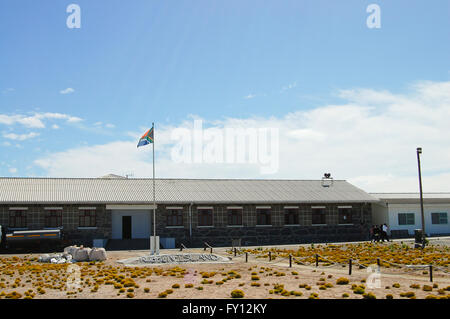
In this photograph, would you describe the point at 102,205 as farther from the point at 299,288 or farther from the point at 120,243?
the point at 299,288

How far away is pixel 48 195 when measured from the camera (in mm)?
32406

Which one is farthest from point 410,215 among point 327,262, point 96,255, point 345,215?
point 96,255

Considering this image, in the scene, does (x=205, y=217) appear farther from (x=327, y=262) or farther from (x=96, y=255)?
(x=327, y=262)

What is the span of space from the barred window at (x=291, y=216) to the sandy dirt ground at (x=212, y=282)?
15.9m

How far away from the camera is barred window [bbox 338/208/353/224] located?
125 ft

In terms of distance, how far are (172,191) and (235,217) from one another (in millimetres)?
Answer: 5477

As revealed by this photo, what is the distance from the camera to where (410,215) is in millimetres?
39625

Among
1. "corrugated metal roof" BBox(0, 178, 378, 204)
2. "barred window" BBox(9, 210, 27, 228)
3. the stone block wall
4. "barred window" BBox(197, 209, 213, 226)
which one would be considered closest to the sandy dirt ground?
the stone block wall

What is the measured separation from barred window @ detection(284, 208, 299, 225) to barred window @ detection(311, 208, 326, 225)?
144 centimetres

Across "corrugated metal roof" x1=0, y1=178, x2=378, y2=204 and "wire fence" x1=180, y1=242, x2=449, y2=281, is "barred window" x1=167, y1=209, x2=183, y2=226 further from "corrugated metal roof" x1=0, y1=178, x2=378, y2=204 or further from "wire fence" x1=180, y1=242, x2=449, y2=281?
"wire fence" x1=180, y1=242, x2=449, y2=281

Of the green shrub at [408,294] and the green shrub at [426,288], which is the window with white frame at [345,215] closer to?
the green shrub at [426,288]

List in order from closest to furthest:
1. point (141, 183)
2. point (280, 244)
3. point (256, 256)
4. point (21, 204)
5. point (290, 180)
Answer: point (256, 256) < point (21, 204) < point (280, 244) < point (141, 183) < point (290, 180)

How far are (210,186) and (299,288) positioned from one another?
24986mm
